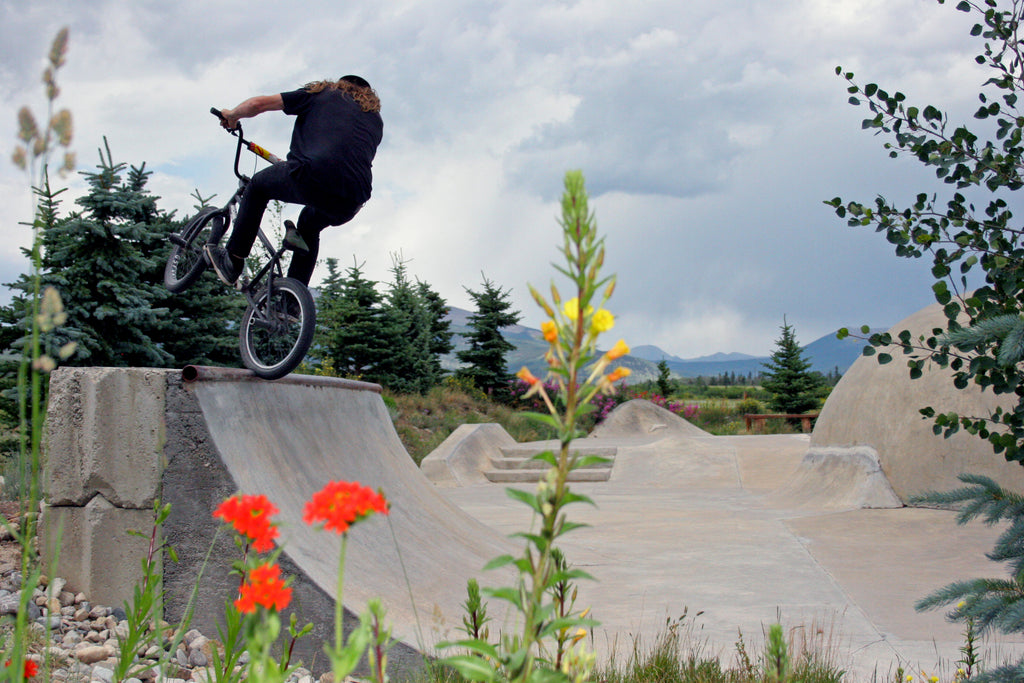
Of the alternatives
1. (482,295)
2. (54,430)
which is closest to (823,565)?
(54,430)

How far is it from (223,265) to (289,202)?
0.92 metres

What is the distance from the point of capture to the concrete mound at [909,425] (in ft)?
22.4

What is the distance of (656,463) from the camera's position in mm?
11352

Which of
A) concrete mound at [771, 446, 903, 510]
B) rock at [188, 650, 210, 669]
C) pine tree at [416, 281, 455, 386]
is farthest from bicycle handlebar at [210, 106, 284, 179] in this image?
pine tree at [416, 281, 455, 386]

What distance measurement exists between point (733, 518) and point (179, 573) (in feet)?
17.6

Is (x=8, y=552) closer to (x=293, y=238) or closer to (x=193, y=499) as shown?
(x=193, y=499)

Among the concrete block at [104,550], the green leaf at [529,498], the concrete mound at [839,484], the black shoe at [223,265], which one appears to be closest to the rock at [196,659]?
the concrete block at [104,550]

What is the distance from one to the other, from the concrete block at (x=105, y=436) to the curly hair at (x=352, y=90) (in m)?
2.10

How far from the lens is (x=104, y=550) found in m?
3.62

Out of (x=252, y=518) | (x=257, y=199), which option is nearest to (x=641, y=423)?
(x=257, y=199)

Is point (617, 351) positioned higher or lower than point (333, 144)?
lower

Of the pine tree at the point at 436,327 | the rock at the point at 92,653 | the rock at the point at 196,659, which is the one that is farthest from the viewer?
the pine tree at the point at 436,327

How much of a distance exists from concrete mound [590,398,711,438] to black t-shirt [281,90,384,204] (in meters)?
12.8

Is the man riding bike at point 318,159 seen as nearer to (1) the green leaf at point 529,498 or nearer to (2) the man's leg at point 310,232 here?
(2) the man's leg at point 310,232
